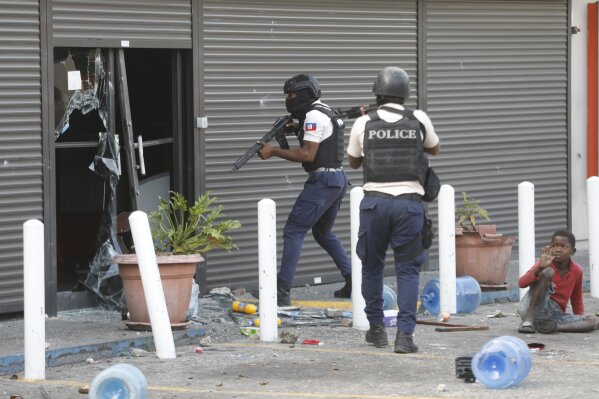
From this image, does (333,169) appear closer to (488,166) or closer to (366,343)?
(366,343)

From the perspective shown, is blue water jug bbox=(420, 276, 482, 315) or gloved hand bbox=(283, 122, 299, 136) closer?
blue water jug bbox=(420, 276, 482, 315)

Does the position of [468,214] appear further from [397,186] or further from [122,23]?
[397,186]

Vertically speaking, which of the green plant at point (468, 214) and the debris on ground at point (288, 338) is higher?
the green plant at point (468, 214)

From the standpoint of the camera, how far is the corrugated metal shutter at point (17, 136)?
→ 38.3ft

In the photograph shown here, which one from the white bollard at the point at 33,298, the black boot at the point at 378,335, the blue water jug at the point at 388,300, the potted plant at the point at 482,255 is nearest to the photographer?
the white bollard at the point at 33,298

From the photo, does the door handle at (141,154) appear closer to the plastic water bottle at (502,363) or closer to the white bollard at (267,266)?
the white bollard at (267,266)

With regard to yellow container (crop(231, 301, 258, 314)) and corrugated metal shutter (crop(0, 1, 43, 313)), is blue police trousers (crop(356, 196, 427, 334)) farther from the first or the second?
corrugated metal shutter (crop(0, 1, 43, 313))

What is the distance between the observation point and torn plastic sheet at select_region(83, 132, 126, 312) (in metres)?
12.4

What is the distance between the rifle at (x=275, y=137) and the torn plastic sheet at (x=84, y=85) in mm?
1210

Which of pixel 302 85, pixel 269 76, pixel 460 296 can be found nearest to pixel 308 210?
pixel 302 85

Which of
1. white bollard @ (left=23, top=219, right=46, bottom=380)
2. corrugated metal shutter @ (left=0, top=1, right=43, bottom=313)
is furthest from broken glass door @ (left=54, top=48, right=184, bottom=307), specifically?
white bollard @ (left=23, top=219, right=46, bottom=380)

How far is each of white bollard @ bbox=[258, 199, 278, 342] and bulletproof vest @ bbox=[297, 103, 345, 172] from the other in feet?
5.63

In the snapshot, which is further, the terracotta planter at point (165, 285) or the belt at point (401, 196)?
the terracotta planter at point (165, 285)

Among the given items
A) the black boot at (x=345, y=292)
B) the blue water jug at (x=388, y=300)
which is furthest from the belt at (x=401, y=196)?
the black boot at (x=345, y=292)
